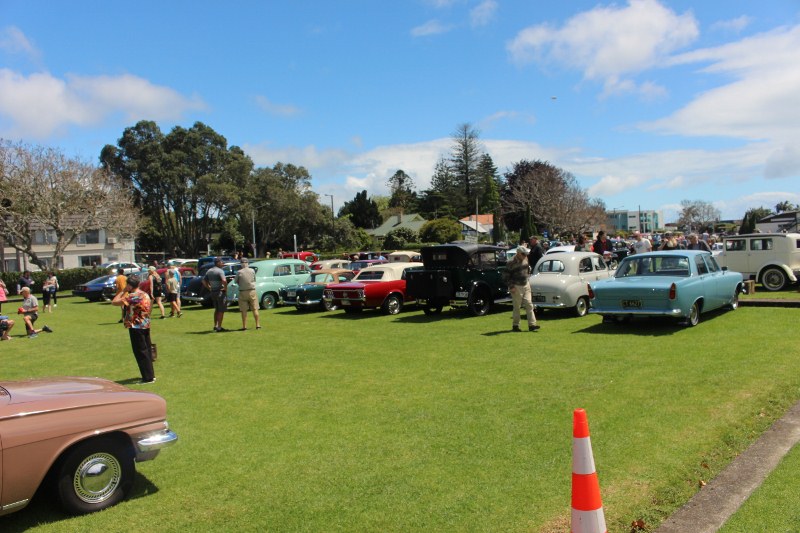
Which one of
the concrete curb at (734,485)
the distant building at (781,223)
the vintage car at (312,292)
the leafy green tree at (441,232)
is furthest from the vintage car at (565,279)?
the leafy green tree at (441,232)

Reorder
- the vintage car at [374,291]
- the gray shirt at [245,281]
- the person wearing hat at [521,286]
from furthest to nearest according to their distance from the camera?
the vintage car at [374,291], the gray shirt at [245,281], the person wearing hat at [521,286]

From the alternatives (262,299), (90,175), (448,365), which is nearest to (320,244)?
(90,175)

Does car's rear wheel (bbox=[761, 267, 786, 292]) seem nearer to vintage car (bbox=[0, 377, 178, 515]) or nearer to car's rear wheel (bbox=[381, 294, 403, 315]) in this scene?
car's rear wheel (bbox=[381, 294, 403, 315])

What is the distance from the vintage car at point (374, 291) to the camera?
1712 cm

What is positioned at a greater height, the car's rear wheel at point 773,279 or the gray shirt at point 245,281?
the gray shirt at point 245,281

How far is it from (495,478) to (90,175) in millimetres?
40320

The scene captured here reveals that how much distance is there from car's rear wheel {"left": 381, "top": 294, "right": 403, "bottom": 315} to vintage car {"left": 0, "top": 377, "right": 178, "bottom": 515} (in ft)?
41.1

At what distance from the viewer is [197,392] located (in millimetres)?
8250

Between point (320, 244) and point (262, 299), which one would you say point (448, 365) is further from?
point (320, 244)

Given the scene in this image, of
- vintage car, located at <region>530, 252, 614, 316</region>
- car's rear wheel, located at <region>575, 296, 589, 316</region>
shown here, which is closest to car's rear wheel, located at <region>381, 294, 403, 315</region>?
vintage car, located at <region>530, 252, 614, 316</region>

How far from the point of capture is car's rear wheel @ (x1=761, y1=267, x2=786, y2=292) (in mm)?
16375

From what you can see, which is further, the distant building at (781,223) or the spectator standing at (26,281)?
the distant building at (781,223)

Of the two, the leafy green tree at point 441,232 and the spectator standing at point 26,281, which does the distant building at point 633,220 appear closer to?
the leafy green tree at point 441,232

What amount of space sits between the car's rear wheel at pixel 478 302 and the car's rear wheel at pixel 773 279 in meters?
8.07
